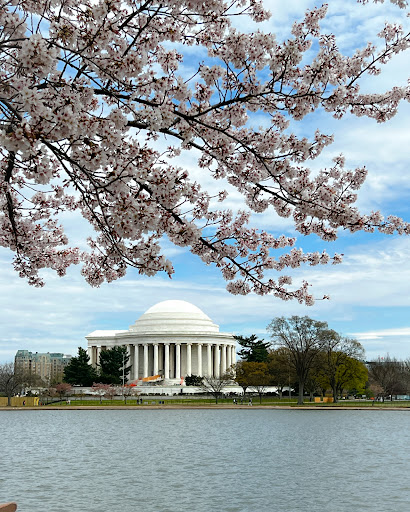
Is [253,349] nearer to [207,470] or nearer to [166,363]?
[166,363]

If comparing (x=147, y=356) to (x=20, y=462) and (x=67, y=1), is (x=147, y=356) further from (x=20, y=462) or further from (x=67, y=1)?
(x=67, y=1)

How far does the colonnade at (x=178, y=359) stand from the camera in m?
109

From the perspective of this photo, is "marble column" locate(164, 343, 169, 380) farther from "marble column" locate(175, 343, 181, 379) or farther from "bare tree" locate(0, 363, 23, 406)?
"bare tree" locate(0, 363, 23, 406)

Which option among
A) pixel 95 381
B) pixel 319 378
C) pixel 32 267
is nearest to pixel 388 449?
pixel 32 267

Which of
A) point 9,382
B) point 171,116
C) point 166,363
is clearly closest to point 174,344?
point 166,363

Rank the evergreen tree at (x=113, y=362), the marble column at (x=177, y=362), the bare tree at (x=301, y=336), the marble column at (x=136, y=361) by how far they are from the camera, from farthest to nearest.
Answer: the marble column at (x=136, y=361) < the marble column at (x=177, y=362) < the evergreen tree at (x=113, y=362) < the bare tree at (x=301, y=336)

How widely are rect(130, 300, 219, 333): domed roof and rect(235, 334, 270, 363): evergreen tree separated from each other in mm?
8054

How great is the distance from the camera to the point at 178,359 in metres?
108

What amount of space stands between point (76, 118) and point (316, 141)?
4.12 meters

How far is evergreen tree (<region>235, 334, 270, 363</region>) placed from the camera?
10119 cm

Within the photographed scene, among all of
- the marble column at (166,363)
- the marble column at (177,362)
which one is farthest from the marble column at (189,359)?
the marble column at (166,363)

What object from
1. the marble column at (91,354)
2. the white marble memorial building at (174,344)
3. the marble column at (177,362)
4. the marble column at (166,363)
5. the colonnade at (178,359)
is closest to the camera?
the marble column at (177,362)

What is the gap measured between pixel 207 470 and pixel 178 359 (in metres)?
87.0

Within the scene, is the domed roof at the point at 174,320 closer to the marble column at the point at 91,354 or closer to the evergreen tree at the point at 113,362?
the evergreen tree at the point at 113,362
